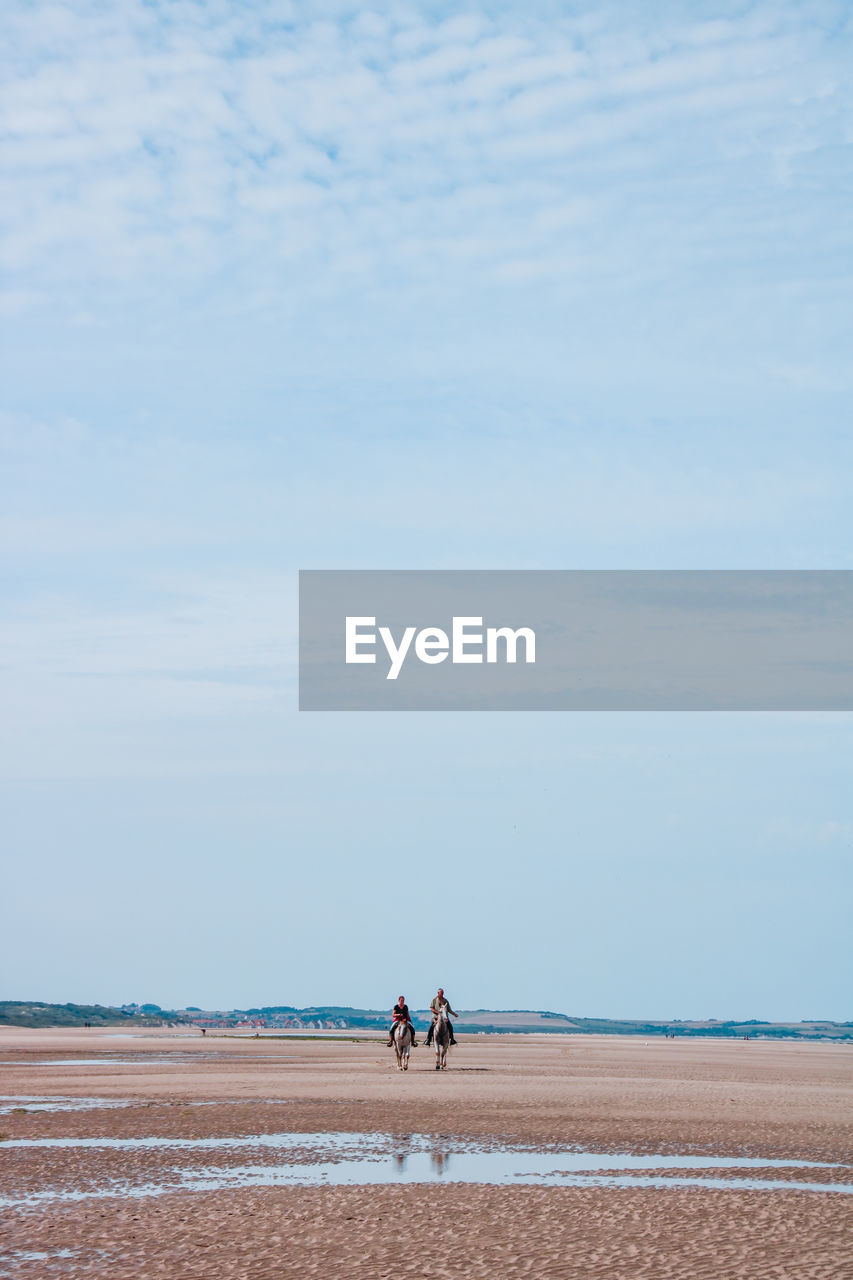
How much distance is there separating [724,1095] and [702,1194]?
1868 centimetres

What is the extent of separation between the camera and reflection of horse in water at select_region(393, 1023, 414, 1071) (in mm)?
42094

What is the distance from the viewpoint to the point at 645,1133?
24.0 meters

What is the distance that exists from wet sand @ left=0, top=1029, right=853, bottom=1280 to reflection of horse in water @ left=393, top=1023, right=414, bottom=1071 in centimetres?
506

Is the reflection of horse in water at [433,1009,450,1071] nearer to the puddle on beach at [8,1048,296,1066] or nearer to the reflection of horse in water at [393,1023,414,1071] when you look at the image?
the reflection of horse in water at [393,1023,414,1071]

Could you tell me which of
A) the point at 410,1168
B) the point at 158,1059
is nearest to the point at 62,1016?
the point at 158,1059

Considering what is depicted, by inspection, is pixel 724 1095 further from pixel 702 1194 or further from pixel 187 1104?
pixel 702 1194

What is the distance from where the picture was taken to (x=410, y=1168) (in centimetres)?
1884

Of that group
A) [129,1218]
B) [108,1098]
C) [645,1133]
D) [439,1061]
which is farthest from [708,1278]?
[439,1061]

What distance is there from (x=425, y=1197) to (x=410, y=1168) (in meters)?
2.57

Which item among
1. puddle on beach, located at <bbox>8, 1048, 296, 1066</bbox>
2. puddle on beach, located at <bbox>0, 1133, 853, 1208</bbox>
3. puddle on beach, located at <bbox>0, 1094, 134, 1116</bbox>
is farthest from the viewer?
puddle on beach, located at <bbox>8, 1048, 296, 1066</bbox>

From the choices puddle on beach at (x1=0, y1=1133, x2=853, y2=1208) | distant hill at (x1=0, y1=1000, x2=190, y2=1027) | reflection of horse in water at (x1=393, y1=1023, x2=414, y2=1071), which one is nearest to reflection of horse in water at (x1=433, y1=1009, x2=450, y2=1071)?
reflection of horse in water at (x1=393, y1=1023, x2=414, y2=1071)

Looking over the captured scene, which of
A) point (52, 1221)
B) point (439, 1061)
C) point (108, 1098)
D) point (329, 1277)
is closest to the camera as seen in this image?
point (329, 1277)

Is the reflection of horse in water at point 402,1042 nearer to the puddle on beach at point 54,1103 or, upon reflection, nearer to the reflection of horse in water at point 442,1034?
the reflection of horse in water at point 442,1034

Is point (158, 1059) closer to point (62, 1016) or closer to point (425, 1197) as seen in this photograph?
point (425, 1197)
